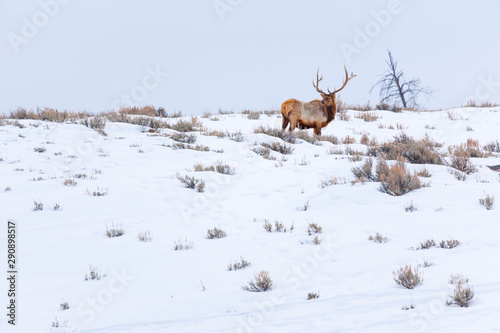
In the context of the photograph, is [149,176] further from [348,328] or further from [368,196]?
[348,328]

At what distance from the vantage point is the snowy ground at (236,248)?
3.07 m

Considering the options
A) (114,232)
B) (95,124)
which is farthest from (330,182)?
(95,124)

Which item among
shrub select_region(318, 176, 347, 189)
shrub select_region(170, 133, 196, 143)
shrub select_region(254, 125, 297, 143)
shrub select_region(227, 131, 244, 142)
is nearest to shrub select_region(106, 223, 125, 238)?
shrub select_region(318, 176, 347, 189)

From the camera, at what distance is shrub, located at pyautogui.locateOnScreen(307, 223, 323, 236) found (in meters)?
4.87

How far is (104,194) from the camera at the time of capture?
20.8 feet

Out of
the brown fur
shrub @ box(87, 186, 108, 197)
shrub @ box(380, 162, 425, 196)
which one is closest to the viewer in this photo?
shrub @ box(380, 162, 425, 196)

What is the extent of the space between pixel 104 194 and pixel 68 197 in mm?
503

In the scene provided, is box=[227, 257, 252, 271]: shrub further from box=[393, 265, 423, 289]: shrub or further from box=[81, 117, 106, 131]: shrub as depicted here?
box=[81, 117, 106, 131]: shrub

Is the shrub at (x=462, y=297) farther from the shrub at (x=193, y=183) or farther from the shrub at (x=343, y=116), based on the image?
the shrub at (x=343, y=116)

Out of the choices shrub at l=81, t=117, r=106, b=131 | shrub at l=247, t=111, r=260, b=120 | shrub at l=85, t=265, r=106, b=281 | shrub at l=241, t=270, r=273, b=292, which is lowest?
shrub at l=85, t=265, r=106, b=281

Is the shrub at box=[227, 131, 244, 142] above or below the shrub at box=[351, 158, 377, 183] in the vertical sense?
above

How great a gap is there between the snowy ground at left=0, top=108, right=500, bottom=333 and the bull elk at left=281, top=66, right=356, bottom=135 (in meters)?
3.64

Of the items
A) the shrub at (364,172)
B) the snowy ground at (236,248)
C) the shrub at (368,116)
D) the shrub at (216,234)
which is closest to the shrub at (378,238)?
the snowy ground at (236,248)

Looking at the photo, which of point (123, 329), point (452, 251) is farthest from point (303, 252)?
point (123, 329)
